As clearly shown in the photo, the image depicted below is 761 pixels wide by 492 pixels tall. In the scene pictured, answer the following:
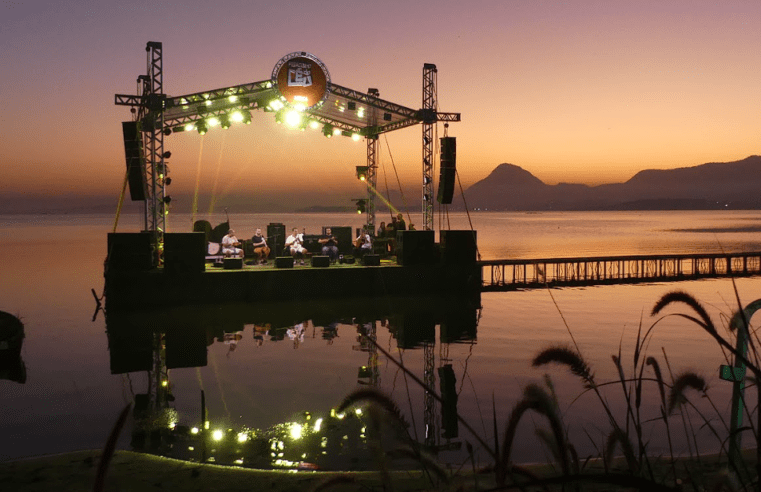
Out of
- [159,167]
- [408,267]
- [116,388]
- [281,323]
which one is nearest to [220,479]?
[116,388]

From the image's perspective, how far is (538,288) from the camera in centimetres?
2480

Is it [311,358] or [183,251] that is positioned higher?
[183,251]

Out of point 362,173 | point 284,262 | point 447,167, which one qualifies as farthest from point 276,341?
point 362,173

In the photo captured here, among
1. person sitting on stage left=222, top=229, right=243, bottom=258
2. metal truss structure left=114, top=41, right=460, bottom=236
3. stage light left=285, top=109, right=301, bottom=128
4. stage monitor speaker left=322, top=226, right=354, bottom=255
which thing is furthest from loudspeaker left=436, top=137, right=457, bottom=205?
person sitting on stage left=222, top=229, right=243, bottom=258

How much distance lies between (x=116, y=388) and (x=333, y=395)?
159 inches

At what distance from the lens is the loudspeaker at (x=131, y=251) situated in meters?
15.7

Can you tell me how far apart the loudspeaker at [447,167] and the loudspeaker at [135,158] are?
28.5 feet

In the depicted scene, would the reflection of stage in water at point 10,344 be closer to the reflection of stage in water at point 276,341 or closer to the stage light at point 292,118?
the reflection of stage in water at point 276,341

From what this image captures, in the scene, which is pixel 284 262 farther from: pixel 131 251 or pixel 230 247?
pixel 131 251

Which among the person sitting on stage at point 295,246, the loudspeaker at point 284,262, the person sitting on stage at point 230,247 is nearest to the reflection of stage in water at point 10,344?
the person sitting on stage at point 230,247

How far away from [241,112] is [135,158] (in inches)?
151

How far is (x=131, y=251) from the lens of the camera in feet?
52.3

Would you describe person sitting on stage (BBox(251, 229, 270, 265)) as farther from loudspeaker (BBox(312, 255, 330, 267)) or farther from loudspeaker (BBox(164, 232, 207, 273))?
loudspeaker (BBox(164, 232, 207, 273))

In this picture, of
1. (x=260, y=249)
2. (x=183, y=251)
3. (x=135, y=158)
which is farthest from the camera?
(x=260, y=249)
